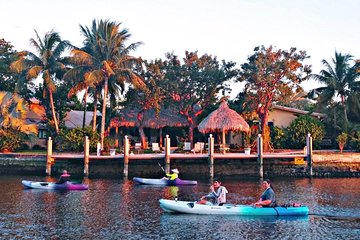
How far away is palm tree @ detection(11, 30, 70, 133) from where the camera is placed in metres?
50.4

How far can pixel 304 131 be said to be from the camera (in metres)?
45.7

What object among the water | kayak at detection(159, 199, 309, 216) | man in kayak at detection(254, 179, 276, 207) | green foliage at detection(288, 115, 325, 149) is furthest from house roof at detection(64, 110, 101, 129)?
man in kayak at detection(254, 179, 276, 207)

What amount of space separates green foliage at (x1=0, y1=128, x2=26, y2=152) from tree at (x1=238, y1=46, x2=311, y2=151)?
2406 centimetres

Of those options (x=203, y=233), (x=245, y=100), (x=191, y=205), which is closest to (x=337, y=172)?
(x=245, y=100)

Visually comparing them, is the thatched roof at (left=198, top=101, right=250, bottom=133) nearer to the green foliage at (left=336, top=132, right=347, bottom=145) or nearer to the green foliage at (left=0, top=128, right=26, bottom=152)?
the green foliage at (left=336, top=132, right=347, bottom=145)

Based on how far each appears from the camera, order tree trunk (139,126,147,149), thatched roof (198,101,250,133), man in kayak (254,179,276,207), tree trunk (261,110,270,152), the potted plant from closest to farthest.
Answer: man in kayak (254,179,276,207)
the potted plant
thatched roof (198,101,250,133)
tree trunk (261,110,270,152)
tree trunk (139,126,147,149)

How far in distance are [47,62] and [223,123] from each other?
67.6 ft

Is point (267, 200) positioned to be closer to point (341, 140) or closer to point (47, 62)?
point (341, 140)

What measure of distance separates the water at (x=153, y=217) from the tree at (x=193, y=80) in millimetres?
18245

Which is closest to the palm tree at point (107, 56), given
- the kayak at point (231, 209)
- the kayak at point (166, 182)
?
the kayak at point (166, 182)

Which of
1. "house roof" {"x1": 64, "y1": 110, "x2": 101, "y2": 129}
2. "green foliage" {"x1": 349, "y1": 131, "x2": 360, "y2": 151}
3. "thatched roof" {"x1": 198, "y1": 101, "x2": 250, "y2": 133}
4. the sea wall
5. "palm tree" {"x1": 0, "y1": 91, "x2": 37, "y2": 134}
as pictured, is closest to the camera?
the sea wall

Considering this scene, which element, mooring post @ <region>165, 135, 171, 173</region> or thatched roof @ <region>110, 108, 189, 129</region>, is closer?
mooring post @ <region>165, 135, 171, 173</region>

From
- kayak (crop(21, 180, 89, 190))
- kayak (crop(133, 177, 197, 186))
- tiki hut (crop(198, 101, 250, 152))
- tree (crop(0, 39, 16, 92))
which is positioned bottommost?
kayak (crop(21, 180, 89, 190))

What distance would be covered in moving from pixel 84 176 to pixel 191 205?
20183 millimetres
